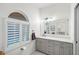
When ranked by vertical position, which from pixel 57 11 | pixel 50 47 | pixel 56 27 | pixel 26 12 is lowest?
pixel 50 47

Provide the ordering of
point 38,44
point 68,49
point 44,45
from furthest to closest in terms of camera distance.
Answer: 1. point 38,44
2. point 44,45
3. point 68,49

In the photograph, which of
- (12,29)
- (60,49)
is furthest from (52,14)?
(12,29)

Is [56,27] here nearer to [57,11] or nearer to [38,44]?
[57,11]

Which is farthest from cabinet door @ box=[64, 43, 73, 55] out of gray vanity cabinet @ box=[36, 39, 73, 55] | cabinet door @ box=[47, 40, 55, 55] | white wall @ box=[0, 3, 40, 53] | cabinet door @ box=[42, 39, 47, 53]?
Answer: white wall @ box=[0, 3, 40, 53]

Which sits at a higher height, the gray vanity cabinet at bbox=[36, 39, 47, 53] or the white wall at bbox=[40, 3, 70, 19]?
the white wall at bbox=[40, 3, 70, 19]

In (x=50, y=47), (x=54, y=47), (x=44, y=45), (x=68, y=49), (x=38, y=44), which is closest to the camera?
(x=68, y=49)

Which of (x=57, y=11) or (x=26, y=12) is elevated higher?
(x=57, y=11)

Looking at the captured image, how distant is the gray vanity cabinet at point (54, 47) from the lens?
104 inches

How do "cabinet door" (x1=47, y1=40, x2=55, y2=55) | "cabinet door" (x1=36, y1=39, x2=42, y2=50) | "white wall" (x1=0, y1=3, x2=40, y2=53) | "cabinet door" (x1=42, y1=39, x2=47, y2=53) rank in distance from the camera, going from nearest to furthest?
"white wall" (x1=0, y1=3, x2=40, y2=53) → "cabinet door" (x1=47, y1=40, x2=55, y2=55) → "cabinet door" (x1=42, y1=39, x2=47, y2=53) → "cabinet door" (x1=36, y1=39, x2=42, y2=50)

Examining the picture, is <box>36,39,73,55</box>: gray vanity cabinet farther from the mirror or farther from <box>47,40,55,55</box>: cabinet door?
the mirror

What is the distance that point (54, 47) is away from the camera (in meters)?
3.12

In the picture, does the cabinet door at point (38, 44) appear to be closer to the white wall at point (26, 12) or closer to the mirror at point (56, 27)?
the white wall at point (26, 12)

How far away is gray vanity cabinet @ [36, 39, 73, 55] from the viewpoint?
8.68ft

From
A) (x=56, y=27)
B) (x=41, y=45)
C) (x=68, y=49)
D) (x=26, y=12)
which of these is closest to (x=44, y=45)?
(x=41, y=45)
